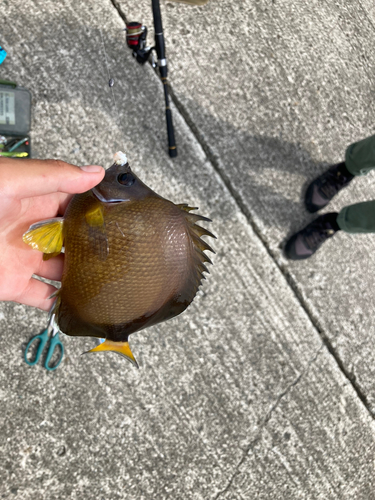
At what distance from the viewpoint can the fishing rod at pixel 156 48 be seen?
197 centimetres

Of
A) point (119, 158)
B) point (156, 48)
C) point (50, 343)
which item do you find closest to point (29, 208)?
point (119, 158)

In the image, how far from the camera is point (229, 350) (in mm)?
2314

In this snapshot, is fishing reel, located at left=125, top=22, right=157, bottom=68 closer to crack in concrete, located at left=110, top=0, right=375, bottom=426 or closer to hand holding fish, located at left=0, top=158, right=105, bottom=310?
crack in concrete, located at left=110, top=0, right=375, bottom=426

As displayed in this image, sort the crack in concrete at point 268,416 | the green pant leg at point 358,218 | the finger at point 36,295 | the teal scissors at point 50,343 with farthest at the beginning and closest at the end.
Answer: the green pant leg at point 358,218
the crack in concrete at point 268,416
the teal scissors at point 50,343
the finger at point 36,295

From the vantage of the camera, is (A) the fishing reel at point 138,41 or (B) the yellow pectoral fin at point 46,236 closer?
(B) the yellow pectoral fin at point 46,236

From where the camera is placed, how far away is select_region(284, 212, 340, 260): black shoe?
2.43m

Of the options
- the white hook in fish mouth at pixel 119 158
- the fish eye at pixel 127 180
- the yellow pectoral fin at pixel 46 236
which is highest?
the white hook in fish mouth at pixel 119 158

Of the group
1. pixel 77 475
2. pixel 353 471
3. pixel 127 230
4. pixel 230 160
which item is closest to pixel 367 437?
pixel 353 471

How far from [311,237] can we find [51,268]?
1616mm

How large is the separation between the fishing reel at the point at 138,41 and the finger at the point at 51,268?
4.13 feet

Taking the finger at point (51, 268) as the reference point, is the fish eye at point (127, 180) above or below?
above

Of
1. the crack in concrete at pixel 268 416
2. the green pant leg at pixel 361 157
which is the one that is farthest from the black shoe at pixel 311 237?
the crack in concrete at pixel 268 416

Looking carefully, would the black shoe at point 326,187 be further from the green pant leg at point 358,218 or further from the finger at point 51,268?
the finger at point 51,268

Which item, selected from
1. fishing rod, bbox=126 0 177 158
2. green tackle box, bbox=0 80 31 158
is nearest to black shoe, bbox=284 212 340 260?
fishing rod, bbox=126 0 177 158
